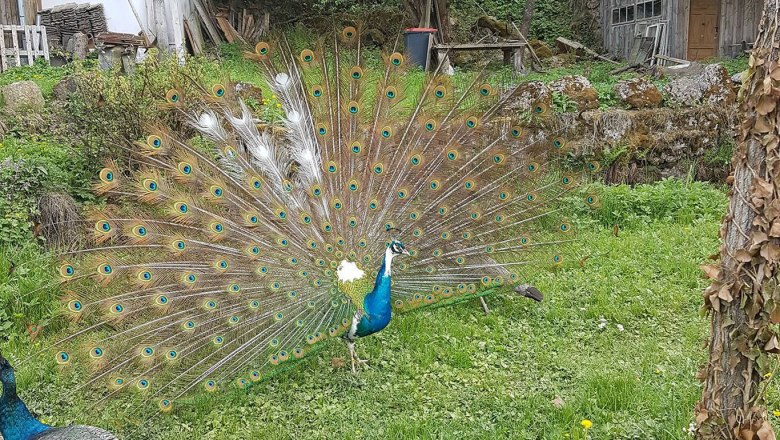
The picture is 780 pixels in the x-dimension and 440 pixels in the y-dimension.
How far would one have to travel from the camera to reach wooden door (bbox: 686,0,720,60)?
15.0 meters

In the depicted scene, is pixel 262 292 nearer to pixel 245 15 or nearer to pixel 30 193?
pixel 30 193

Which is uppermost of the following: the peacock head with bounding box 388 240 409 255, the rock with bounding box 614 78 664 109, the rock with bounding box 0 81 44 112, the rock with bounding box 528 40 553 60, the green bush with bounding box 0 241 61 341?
the rock with bounding box 528 40 553 60

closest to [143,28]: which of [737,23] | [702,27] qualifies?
[702,27]

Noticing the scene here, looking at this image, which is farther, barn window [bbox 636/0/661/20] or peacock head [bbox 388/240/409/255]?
barn window [bbox 636/0/661/20]

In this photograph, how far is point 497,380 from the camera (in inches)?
163

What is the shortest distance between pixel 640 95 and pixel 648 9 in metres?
9.38

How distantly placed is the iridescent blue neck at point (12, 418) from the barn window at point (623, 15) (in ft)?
55.1

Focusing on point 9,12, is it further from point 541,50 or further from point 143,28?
point 541,50

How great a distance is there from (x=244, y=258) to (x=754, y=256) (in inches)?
107

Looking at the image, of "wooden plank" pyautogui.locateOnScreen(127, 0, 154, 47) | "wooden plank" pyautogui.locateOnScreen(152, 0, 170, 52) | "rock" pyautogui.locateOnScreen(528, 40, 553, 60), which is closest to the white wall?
"wooden plank" pyautogui.locateOnScreen(127, 0, 154, 47)

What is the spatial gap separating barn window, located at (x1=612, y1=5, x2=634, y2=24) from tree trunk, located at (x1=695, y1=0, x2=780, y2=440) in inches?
619

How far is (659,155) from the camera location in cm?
798

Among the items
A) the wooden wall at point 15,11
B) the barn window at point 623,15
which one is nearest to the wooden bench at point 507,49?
the barn window at point 623,15

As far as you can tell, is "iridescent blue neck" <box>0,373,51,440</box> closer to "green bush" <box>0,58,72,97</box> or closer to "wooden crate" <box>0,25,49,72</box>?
"green bush" <box>0,58,72,97</box>
